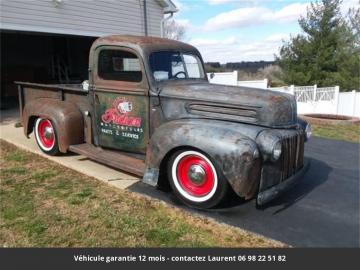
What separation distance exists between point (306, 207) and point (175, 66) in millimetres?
2547

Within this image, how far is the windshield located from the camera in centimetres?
481

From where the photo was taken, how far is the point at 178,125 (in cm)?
419

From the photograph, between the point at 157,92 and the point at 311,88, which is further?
the point at 311,88

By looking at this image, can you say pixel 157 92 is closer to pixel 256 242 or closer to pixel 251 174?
pixel 251 174

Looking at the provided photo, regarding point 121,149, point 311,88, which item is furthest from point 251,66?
point 121,149

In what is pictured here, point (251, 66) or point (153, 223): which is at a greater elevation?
point (251, 66)

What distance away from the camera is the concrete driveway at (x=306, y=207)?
3.67 metres

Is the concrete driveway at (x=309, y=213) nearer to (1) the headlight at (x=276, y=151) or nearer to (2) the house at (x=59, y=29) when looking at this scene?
(1) the headlight at (x=276, y=151)

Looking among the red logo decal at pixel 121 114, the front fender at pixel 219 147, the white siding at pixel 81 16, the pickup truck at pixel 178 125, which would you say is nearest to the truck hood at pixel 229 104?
the pickup truck at pixel 178 125

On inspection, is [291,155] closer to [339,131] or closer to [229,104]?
[229,104]

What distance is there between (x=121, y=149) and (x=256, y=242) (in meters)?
2.41

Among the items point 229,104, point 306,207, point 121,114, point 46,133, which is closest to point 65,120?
point 46,133

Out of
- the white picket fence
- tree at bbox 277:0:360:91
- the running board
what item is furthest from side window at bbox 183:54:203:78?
tree at bbox 277:0:360:91
